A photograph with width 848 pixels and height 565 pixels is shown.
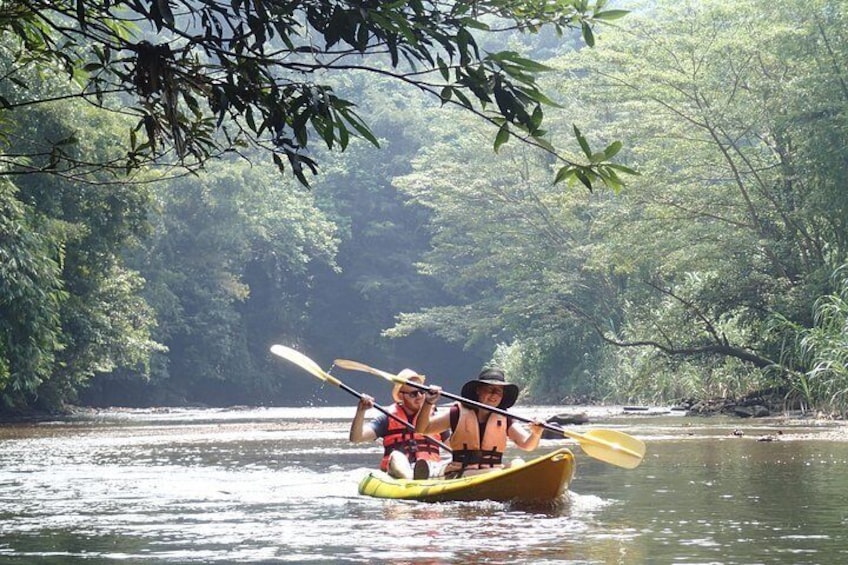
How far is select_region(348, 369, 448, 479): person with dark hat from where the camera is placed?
34.0ft

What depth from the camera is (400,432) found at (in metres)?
10.6

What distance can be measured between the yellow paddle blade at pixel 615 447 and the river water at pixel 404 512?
0.88 ft

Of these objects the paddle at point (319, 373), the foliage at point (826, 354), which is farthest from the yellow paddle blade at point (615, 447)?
the foliage at point (826, 354)

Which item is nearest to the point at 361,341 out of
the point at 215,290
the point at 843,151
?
the point at 215,290

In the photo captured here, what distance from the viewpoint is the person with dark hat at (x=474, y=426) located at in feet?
31.5

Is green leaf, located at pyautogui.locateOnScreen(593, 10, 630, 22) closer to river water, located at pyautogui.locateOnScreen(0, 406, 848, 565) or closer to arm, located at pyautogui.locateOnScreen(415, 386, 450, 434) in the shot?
river water, located at pyautogui.locateOnScreen(0, 406, 848, 565)

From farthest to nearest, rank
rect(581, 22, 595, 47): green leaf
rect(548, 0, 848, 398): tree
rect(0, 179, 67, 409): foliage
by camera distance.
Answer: rect(548, 0, 848, 398): tree
rect(0, 179, 67, 409): foliage
rect(581, 22, 595, 47): green leaf

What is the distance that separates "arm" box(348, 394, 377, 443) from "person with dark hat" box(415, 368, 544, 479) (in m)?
0.61

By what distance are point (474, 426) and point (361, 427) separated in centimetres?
116

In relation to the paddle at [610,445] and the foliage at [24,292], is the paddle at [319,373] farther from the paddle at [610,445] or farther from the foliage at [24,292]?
the foliage at [24,292]

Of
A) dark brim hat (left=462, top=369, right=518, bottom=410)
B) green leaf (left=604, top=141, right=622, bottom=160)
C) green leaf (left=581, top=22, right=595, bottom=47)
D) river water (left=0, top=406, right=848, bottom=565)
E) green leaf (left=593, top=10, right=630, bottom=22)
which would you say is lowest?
river water (left=0, top=406, right=848, bottom=565)

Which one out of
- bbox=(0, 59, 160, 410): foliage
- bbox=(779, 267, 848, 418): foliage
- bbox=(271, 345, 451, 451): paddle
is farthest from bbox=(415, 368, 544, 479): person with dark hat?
bbox=(0, 59, 160, 410): foliage

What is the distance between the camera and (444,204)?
1642 inches

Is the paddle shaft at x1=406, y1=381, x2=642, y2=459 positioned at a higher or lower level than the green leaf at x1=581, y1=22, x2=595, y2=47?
lower
